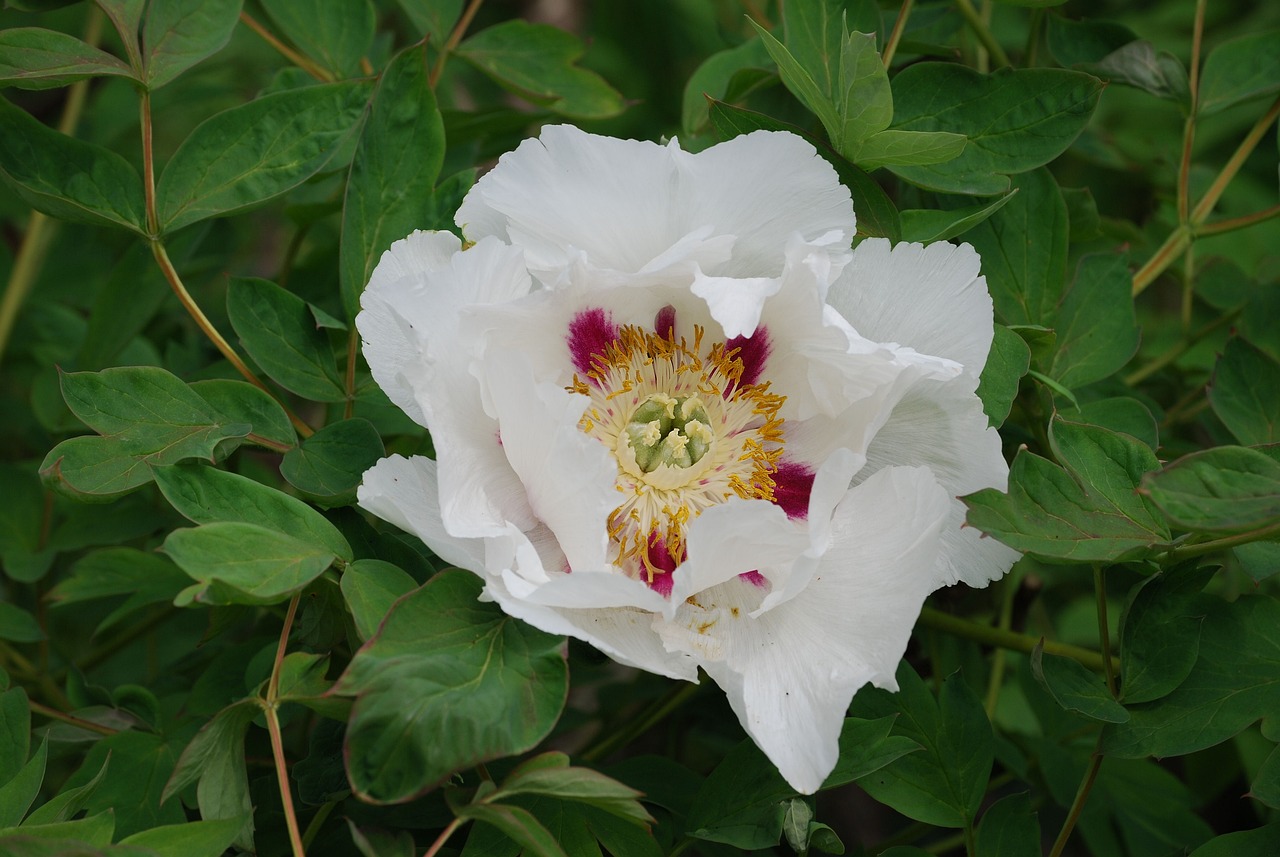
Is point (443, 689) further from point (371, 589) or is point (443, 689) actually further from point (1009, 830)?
point (1009, 830)

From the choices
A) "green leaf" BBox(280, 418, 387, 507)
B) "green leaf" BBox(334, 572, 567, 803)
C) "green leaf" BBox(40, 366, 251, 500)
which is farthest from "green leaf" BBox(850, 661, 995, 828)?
"green leaf" BBox(40, 366, 251, 500)

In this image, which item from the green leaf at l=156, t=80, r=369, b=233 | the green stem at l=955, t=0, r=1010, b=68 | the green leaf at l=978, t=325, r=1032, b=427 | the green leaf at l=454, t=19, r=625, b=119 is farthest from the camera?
the green leaf at l=454, t=19, r=625, b=119

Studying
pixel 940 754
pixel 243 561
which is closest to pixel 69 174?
pixel 243 561

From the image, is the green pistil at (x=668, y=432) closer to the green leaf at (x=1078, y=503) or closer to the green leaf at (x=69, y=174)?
the green leaf at (x=1078, y=503)

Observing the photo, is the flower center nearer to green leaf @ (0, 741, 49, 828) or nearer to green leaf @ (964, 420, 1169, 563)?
green leaf @ (964, 420, 1169, 563)

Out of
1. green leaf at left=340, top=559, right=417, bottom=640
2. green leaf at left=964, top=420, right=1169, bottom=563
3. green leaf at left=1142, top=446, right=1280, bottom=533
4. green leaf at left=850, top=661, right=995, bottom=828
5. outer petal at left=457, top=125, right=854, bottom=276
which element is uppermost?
→ outer petal at left=457, top=125, right=854, bottom=276

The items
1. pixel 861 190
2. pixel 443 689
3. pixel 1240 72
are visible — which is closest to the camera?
pixel 443 689

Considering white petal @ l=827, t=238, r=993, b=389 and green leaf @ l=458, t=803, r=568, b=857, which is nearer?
green leaf @ l=458, t=803, r=568, b=857
